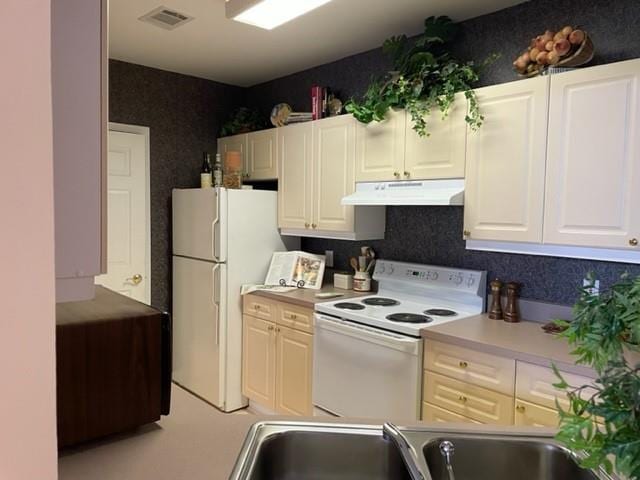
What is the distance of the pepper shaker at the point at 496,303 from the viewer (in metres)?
2.50

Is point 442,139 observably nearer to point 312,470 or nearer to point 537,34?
point 537,34

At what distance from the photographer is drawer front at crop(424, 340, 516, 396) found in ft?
6.54

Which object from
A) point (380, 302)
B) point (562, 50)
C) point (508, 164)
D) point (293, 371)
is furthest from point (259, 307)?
point (562, 50)

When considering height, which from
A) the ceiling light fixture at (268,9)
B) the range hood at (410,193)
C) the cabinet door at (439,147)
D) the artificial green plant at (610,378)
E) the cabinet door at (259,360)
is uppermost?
the ceiling light fixture at (268,9)

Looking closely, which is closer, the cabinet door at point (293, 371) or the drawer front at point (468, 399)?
the drawer front at point (468, 399)

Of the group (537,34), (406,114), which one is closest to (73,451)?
(406,114)

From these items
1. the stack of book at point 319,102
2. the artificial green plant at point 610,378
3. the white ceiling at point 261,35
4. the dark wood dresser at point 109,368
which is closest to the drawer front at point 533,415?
the artificial green plant at point 610,378

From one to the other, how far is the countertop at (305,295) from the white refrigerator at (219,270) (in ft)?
0.81

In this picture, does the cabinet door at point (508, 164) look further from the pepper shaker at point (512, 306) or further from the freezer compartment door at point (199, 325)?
the freezer compartment door at point (199, 325)

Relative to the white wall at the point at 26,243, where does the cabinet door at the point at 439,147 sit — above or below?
above

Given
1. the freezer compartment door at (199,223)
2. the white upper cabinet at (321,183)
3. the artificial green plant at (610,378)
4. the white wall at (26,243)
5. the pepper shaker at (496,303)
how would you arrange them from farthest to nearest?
1. the freezer compartment door at (199,223)
2. the white upper cabinet at (321,183)
3. the pepper shaker at (496,303)
4. the artificial green plant at (610,378)
5. the white wall at (26,243)

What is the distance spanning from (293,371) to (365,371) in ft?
2.30

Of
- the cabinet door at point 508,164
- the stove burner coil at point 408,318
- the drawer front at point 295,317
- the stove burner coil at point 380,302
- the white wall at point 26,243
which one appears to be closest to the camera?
the white wall at point 26,243

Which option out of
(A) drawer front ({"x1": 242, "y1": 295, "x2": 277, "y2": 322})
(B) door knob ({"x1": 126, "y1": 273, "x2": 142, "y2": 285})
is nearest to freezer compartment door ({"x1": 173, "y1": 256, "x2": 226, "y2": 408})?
(A) drawer front ({"x1": 242, "y1": 295, "x2": 277, "y2": 322})
